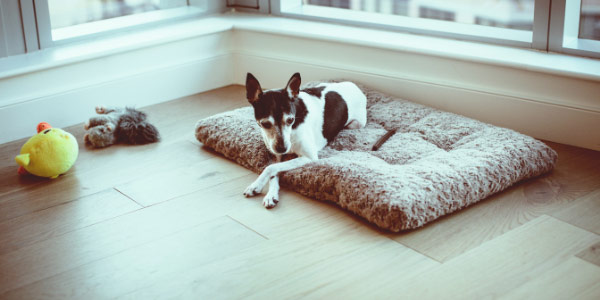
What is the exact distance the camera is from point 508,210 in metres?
2.24

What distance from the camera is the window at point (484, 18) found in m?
2.86

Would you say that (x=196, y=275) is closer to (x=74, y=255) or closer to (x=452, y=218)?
(x=74, y=255)

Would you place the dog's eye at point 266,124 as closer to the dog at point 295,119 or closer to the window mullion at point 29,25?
the dog at point 295,119

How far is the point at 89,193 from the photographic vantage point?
8.16 ft

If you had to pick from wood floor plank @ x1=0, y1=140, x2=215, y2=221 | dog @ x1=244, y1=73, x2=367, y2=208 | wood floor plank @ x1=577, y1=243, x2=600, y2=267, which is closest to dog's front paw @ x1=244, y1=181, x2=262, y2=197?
dog @ x1=244, y1=73, x2=367, y2=208

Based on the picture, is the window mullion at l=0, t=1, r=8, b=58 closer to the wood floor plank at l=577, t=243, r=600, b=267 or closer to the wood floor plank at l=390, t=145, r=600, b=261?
the wood floor plank at l=390, t=145, r=600, b=261

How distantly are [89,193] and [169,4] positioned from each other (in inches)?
70.7

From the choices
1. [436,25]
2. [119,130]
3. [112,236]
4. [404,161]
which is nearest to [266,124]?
[404,161]

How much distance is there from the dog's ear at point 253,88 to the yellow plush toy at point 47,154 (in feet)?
2.71

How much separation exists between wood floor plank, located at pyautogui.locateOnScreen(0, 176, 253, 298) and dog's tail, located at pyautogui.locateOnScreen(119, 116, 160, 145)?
0.64m

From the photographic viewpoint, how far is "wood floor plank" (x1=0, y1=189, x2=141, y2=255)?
2145 mm

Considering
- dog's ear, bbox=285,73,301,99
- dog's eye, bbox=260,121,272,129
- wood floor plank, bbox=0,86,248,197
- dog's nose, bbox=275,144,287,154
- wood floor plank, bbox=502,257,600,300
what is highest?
dog's ear, bbox=285,73,301,99

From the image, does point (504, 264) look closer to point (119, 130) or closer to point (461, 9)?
point (119, 130)

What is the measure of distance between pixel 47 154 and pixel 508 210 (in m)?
1.81
